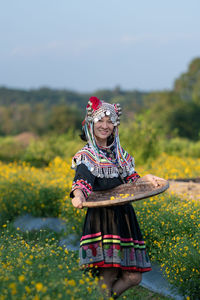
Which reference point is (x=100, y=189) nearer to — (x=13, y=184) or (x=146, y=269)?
(x=146, y=269)

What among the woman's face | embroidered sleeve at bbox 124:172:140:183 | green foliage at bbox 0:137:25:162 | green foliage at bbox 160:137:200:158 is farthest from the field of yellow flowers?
green foliage at bbox 0:137:25:162

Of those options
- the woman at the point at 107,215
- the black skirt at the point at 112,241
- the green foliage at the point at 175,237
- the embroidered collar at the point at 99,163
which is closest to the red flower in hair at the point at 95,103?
the woman at the point at 107,215

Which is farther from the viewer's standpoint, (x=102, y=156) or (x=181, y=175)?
(x=181, y=175)

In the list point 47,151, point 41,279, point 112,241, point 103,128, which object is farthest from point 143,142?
point 41,279

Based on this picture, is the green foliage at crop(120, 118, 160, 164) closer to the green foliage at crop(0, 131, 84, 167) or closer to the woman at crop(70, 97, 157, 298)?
the green foliage at crop(0, 131, 84, 167)

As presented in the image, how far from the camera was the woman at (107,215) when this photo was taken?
2.97 meters

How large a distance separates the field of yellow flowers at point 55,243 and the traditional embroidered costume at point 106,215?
0.24 m

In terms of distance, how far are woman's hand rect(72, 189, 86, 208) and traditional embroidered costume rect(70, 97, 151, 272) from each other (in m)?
0.05

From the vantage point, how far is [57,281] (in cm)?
217

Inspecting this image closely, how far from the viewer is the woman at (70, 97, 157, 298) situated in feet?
9.74

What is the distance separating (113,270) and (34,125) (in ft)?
152

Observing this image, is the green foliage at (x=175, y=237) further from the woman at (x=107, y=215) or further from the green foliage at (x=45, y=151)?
the green foliage at (x=45, y=151)

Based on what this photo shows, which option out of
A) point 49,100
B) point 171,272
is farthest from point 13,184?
point 49,100

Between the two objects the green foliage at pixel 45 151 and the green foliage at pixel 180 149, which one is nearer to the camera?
the green foliage at pixel 45 151
